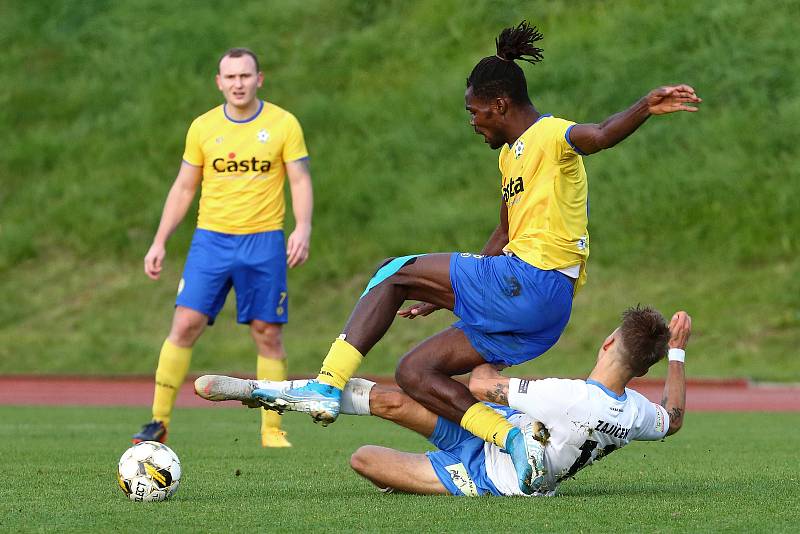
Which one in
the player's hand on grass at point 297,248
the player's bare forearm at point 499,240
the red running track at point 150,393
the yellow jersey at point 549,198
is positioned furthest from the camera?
the red running track at point 150,393

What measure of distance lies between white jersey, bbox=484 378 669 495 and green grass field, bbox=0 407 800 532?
0.20 metres

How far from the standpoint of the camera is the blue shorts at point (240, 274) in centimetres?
1005

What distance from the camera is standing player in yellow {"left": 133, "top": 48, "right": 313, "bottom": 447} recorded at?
33.0 ft

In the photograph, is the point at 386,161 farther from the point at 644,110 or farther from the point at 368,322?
the point at 644,110

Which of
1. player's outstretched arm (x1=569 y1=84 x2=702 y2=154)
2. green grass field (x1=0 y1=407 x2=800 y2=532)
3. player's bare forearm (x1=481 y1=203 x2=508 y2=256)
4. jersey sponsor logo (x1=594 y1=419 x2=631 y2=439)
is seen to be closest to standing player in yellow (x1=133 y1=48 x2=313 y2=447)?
green grass field (x1=0 y1=407 x2=800 y2=532)

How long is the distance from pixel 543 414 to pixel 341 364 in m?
1.00

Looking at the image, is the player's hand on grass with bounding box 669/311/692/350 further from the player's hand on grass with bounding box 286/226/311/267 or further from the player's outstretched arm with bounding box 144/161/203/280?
the player's outstretched arm with bounding box 144/161/203/280

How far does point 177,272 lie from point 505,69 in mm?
19410

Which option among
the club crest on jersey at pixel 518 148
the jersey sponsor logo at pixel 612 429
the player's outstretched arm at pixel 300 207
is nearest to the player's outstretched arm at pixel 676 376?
the jersey sponsor logo at pixel 612 429

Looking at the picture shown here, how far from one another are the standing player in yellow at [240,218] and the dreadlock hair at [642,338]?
149 inches

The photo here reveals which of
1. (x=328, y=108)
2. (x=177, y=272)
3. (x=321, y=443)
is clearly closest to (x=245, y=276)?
(x=321, y=443)

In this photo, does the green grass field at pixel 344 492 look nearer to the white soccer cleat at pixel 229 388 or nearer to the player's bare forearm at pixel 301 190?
the white soccer cleat at pixel 229 388

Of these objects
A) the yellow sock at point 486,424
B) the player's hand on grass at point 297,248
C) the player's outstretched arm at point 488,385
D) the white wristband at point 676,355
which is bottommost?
the yellow sock at point 486,424

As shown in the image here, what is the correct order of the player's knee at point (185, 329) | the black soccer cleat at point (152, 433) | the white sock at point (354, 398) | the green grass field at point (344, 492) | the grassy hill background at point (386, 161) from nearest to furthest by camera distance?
the green grass field at point (344, 492) < the white sock at point (354, 398) < the black soccer cleat at point (152, 433) < the player's knee at point (185, 329) < the grassy hill background at point (386, 161)
